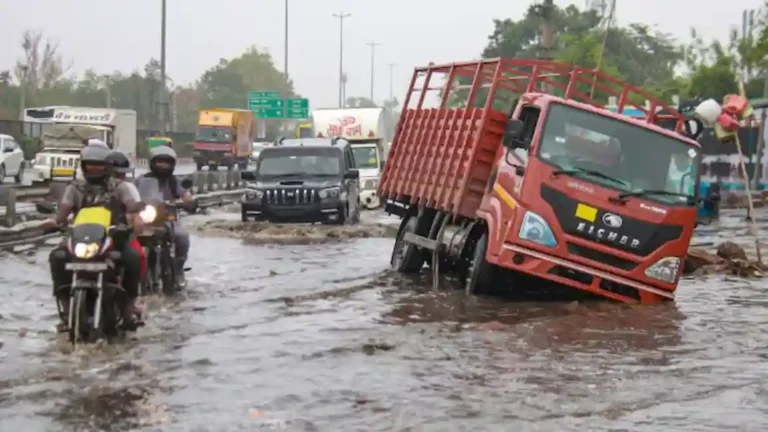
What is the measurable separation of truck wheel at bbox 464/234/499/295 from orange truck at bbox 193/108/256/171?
50003mm

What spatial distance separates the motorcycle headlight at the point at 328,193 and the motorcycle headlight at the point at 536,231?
1192 centimetres

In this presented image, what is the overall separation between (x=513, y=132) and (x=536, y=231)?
1.02 m

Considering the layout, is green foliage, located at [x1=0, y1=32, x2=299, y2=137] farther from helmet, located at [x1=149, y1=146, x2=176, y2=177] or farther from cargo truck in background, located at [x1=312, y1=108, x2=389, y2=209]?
helmet, located at [x1=149, y1=146, x2=176, y2=177]

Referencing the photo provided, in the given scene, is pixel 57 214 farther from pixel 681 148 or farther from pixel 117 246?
pixel 681 148

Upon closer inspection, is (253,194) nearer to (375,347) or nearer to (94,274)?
(375,347)

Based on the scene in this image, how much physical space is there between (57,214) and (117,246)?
0.59 meters

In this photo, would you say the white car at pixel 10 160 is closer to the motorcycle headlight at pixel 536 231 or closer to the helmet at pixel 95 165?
the motorcycle headlight at pixel 536 231

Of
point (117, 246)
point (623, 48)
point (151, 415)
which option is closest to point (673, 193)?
point (117, 246)

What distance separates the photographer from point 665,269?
12.2m

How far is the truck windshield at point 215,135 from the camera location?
209 ft

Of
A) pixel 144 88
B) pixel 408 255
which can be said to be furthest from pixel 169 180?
pixel 144 88

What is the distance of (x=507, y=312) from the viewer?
1209 centimetres

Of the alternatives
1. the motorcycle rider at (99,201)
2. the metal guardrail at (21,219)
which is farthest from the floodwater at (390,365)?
the metal guardrail at (21,219)

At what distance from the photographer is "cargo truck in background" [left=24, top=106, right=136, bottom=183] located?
38.1 m
